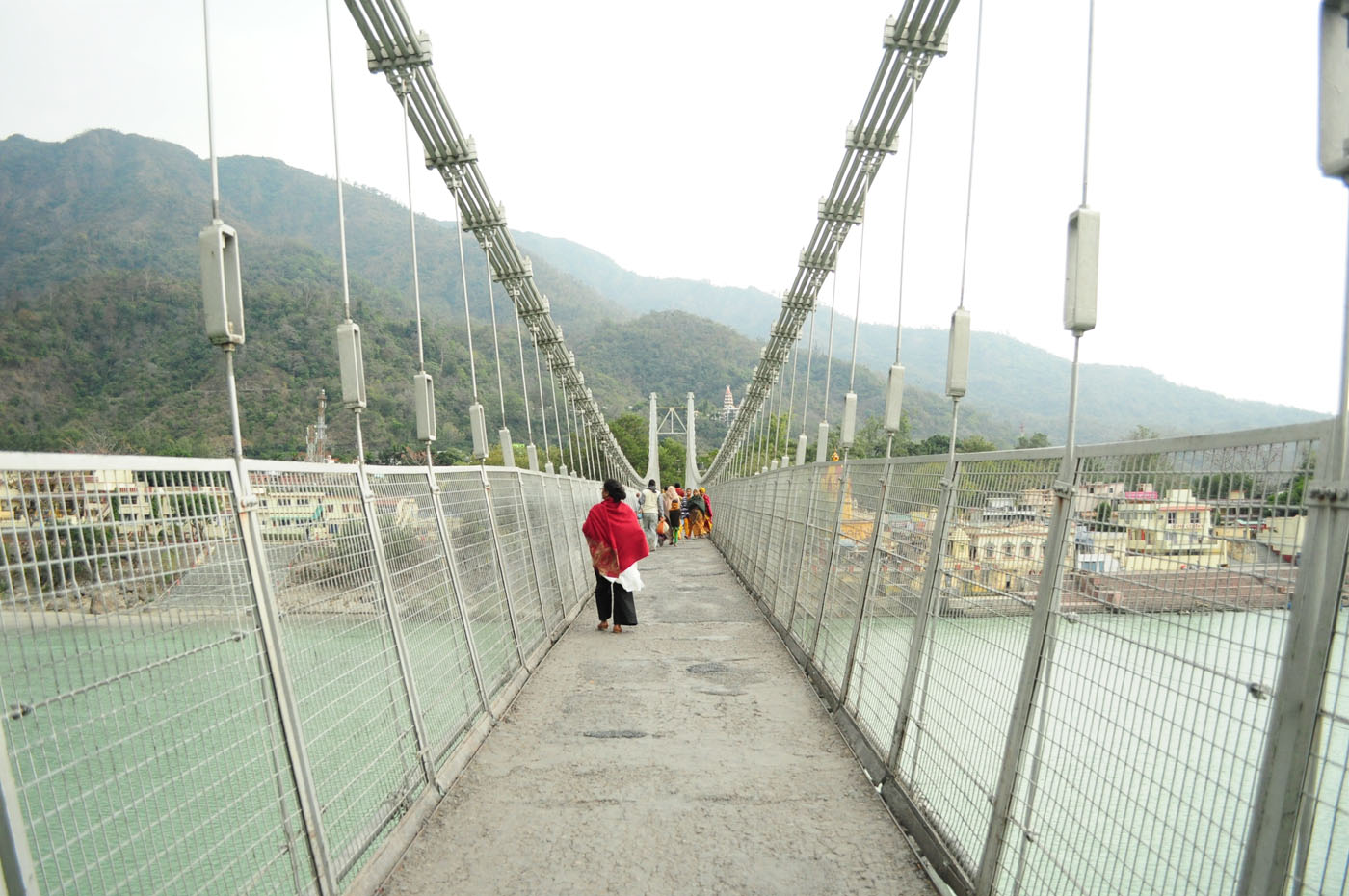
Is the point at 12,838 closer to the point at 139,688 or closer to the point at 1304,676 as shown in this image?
the point at 139,688

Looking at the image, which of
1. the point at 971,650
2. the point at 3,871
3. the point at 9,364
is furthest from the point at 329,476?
the point at 9,364

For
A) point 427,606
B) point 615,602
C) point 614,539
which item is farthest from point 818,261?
point 427,606

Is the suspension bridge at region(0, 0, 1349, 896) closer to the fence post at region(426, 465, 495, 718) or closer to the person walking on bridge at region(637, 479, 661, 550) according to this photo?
the fence post at region(426, 465, 495, 718)

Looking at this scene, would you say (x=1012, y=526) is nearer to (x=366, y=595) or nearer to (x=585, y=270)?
(x=366, y=595)

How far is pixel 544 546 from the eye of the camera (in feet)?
26.8

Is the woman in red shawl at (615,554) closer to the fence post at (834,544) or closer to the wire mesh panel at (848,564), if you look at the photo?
the fence post at (834,544)

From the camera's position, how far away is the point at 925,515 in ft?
12.4

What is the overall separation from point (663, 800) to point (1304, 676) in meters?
2.55

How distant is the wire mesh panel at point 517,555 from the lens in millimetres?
6020

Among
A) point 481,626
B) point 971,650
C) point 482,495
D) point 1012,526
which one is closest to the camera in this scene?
point 1012,526

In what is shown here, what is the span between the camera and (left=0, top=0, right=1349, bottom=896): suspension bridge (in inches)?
64.1

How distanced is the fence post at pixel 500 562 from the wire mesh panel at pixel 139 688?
3110mm

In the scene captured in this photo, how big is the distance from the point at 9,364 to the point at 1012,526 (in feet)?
141

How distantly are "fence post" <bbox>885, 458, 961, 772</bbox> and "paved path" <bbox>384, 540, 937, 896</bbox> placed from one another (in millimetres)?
266
